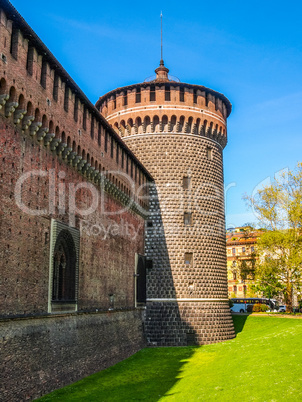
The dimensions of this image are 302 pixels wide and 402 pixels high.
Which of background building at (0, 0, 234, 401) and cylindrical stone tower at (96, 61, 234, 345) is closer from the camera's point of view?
background building at (0, 0, 234, 401)

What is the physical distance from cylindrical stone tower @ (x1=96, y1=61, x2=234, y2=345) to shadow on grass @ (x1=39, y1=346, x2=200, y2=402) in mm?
3052

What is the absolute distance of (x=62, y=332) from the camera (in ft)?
49.0

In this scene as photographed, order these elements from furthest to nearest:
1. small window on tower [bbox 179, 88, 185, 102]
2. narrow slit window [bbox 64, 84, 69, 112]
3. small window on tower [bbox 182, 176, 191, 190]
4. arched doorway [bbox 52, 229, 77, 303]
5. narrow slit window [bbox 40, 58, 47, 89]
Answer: small window on tower [bbox 179, 88, 185, 102], small window on tower [bbox 182, 176, 191, 190], narrow slit window [bbox 64, 84, 69, 112], arched doorway [bbox 52, 229, 77, 303], narrow slit window [bbox 40, 58, 47, 89]

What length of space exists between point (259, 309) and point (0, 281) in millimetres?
35547

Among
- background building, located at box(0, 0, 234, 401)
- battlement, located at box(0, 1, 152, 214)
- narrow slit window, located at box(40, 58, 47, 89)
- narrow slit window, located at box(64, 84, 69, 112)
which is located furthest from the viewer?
narrow slit window, located at box(64, 84, 69, 112)

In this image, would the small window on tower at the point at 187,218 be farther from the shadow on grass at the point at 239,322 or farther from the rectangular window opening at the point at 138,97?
the shadow on grass at the point at 239,322

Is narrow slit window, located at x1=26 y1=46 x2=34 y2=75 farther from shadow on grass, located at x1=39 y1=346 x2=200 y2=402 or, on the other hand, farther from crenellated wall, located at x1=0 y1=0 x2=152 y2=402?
shadow on grass, located at x1=39 y1=346 x2=200 y2=402

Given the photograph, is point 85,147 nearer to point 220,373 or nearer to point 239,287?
point 220,373

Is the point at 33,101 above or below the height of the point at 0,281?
above

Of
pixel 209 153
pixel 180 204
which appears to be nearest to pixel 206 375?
pixel 180 204

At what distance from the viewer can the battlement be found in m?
12.4

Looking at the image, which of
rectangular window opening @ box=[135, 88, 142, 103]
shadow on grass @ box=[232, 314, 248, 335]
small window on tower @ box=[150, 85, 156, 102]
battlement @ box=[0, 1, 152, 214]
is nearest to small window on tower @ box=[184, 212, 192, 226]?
battlement @ box=[0, 1, 152, 214]

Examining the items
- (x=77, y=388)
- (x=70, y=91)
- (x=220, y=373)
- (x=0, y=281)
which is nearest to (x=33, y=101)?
(x=70, y=91)

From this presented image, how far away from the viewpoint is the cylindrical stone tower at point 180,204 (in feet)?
82.1
